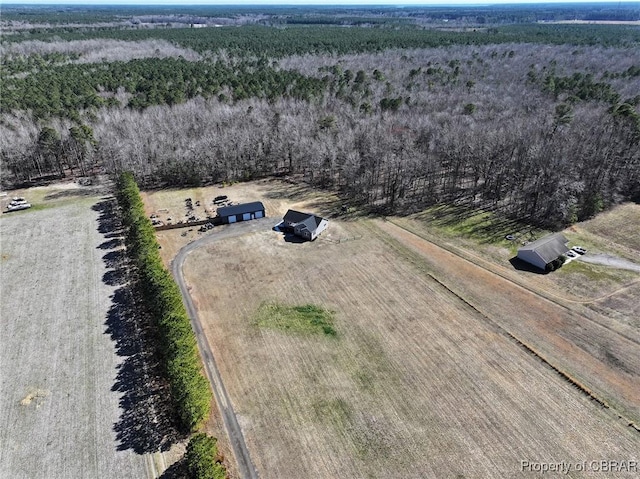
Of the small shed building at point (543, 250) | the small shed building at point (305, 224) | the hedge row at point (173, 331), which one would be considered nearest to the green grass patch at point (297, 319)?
the hedge row at point (173, 331)

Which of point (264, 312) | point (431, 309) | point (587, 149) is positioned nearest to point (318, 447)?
point (264, 312)

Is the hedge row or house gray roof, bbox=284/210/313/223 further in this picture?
house gray roof, bbox=284/210/313/223

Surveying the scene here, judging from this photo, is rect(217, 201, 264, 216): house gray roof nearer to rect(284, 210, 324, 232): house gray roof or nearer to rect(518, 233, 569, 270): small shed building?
rect(284, 210, 324, 232): house gray roof

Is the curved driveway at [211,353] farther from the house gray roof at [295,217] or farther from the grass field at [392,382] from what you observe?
the house gray roof at [295,217]

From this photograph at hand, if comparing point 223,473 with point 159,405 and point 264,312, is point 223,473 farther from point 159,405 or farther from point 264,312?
point 264,312

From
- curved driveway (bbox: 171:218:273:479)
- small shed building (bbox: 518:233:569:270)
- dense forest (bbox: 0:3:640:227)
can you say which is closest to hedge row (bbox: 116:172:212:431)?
curved driveway (bbox: 171:218:273:479)

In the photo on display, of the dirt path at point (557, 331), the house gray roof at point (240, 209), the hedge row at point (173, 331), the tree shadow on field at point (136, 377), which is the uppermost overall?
the hedge row at point (173, 331)

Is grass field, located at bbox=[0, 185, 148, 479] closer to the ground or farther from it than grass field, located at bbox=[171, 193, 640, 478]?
farther from it

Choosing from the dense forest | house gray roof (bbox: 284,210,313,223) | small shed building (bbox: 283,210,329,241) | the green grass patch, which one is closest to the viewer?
the green grass patch
